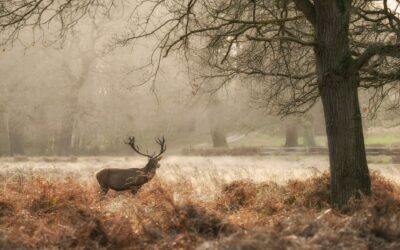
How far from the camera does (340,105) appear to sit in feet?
29.6

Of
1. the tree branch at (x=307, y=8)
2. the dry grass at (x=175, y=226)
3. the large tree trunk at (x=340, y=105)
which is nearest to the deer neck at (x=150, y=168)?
the dry grass at (x=175, y=226)

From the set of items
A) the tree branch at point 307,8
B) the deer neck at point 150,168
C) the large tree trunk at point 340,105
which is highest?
the tree branch at point 307,8

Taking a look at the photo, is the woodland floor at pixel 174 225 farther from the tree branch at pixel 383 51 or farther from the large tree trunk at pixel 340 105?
the tree branch at pixel 383 51

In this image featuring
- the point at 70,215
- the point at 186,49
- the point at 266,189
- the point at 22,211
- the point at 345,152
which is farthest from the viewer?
the point at 266,189

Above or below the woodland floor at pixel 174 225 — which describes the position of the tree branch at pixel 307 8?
above

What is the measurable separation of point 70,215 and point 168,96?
100 ft

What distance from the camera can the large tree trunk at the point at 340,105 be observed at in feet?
29.5

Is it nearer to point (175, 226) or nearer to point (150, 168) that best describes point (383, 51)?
point (175, 226)

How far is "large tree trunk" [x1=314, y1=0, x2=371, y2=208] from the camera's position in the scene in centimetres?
898

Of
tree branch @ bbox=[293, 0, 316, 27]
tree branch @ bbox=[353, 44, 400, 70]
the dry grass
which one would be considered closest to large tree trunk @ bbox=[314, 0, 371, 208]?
tree branch @ bbox=[293, 0, 316, 27]

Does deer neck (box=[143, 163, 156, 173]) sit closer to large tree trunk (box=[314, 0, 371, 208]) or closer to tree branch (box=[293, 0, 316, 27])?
large tree trunk (box=[314, 0, 371, 208])

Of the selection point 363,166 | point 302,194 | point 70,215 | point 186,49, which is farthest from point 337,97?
point 70,215

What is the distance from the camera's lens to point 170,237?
20.1 feet

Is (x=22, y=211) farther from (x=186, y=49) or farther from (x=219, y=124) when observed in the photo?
(x=219, y=124)
